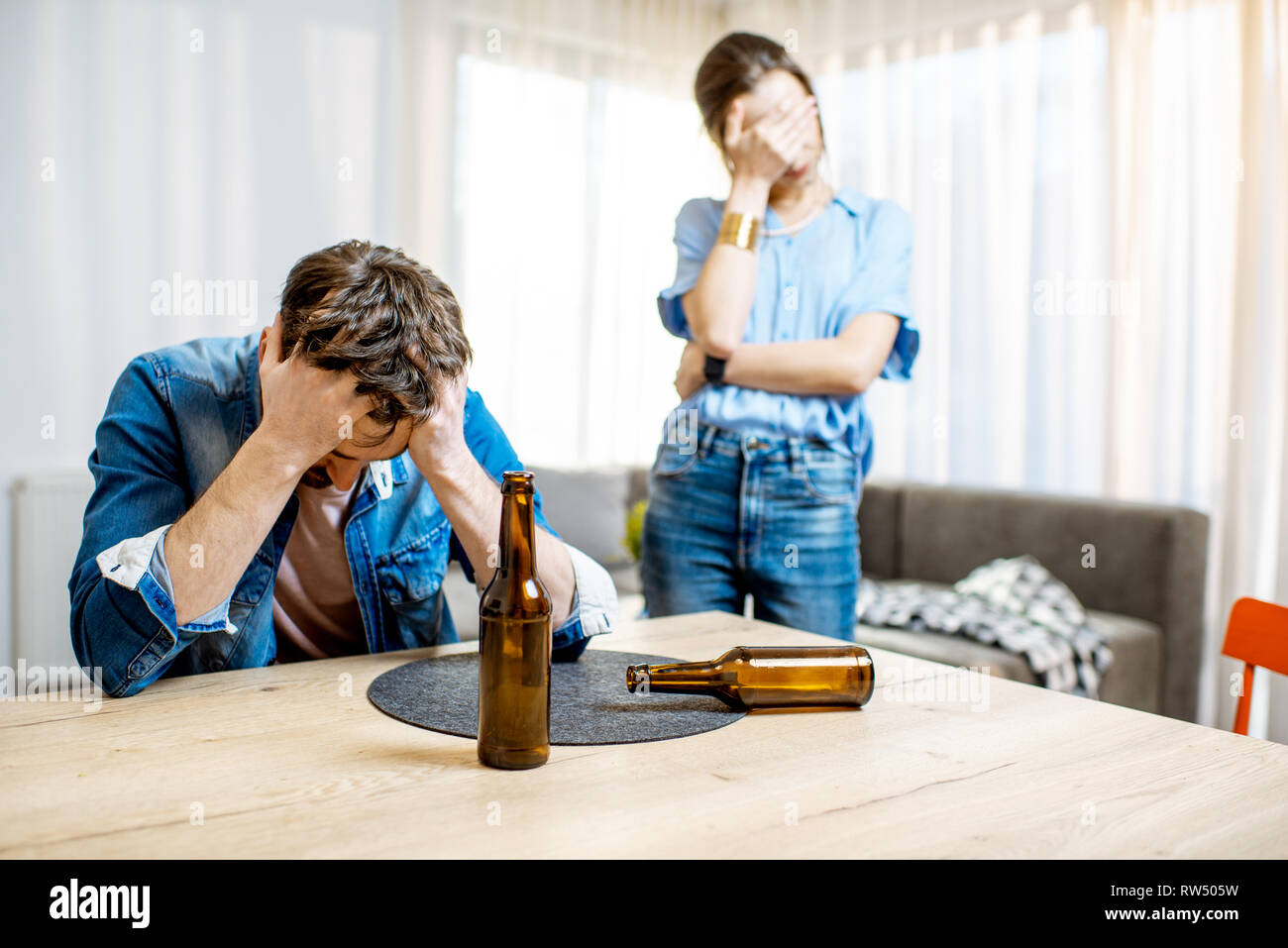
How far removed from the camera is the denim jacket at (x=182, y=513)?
1028mm

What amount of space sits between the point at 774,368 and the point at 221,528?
34.3 inches

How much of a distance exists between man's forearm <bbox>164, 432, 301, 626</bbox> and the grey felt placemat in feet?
0.63

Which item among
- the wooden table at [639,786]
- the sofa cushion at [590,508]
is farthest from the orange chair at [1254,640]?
the sofa cushion at [590,508]

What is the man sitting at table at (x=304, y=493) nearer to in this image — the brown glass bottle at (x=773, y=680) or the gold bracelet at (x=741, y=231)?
the brown glass bottle at (x=773, y=680)

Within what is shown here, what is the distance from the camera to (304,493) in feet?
4.14

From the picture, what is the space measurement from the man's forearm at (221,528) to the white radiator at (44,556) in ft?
8.22

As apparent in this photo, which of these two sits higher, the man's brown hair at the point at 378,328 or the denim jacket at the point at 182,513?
the man's brown hair at the point at 378,328

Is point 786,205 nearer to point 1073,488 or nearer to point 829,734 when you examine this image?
point 829,734

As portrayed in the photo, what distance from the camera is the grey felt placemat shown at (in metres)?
0.94

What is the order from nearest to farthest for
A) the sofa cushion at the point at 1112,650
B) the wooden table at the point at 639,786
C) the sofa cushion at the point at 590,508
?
the wooden table at the point at 639,786 < the sofa cushion at the point at 1112,650 < the sofa cushion at the point at 590,508

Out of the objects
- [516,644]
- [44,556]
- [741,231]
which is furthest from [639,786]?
[44,556]

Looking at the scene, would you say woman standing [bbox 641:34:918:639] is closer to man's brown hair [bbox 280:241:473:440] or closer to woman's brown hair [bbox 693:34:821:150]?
woman's brown hair [bbox 693:34:821:150]

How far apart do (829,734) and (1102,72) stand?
130 inches

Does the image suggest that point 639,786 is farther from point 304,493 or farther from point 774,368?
point 774,368
